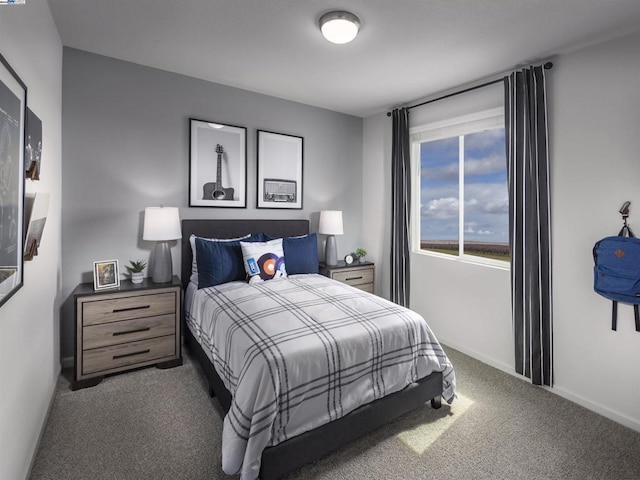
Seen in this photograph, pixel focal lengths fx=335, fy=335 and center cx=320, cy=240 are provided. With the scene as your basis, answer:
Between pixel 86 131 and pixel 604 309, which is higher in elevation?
pixel 86 131

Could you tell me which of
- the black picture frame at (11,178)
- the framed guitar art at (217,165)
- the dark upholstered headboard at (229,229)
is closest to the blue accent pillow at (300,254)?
the dark upholstered headboard at (229,229)

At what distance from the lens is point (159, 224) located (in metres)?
2.84

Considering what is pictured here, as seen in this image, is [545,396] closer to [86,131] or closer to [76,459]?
[76,459]

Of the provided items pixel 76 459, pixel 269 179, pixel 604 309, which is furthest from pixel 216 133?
pixel 604 309

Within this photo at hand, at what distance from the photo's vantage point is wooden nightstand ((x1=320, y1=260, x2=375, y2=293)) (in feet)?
12.5

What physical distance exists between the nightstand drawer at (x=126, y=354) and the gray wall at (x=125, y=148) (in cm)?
51

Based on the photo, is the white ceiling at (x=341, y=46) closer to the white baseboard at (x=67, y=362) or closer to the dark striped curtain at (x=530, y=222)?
the dark striped curtain at (x=530, y=222)

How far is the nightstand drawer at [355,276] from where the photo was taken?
3.86 meters

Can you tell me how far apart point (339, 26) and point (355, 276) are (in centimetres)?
258

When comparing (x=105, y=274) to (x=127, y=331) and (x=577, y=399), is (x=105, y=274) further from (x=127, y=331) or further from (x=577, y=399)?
(x=577, y=399)

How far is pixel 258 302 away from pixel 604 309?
2453 mm

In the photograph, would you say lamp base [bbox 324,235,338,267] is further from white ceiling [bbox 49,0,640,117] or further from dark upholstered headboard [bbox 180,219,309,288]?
white ceiling [bbox 49,0,640,117]

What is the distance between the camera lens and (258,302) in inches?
95.1

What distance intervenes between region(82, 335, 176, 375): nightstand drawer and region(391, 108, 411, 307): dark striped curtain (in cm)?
243
